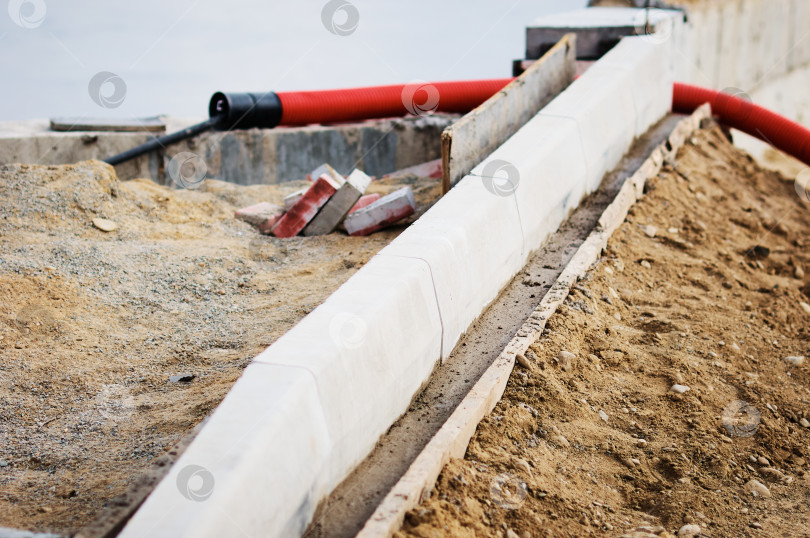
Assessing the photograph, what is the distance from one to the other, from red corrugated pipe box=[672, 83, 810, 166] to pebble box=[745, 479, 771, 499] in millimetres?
6130

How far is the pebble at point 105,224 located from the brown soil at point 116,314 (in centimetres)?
4

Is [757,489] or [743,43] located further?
[743,43]

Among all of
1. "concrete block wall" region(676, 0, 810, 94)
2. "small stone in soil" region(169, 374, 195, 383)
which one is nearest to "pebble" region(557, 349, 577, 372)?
"small stone in soil" region(169, 374, 195, 383)

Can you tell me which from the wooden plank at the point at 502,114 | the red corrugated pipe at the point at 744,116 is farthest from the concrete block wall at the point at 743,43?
the wooden plank at the point at 502,114

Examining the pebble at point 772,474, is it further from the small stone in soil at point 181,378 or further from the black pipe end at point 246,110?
the black pipe end at point 246,110

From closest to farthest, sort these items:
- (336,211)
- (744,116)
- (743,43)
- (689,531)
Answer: (689,531) → (336,211) → (744,116) → (743,43)

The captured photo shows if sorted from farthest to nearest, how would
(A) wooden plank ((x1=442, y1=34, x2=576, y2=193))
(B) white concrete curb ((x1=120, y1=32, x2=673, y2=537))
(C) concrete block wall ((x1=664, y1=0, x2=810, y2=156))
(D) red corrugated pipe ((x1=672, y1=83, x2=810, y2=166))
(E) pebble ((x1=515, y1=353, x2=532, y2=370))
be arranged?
(C) concrete block wall ((x1=664, y1=0, x2=810, y2=156)), (D) red corrugated pipe ((x1=672, y1=83, x2=810, y2=166)), (A) wooden plank ((x1=442, y1=34, x2=576, y2=193)), (E) pebble ((x1=515, y1=353, x2=532, y2=370)), (B) white concrete curb ((x1=120, y1=32, x2=673, y2=537))

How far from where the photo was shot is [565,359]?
3.98 meters

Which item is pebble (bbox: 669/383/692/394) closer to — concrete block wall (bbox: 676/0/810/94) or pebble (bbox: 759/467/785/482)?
pebble (bbox: 759/467/785/482)

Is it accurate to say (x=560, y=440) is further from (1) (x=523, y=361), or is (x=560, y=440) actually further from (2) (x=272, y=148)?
(2) (x=272, y=148)

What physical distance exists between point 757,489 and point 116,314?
3.57 meters

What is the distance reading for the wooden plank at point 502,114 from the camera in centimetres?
534

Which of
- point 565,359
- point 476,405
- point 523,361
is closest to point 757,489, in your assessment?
point 565,359

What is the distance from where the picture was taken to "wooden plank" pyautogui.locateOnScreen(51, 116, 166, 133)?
910 centimetres
